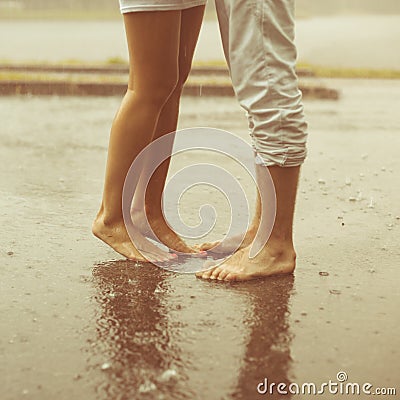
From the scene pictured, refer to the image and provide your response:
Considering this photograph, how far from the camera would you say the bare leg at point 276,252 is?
312 centimetres

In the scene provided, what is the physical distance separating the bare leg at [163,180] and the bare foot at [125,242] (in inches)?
4.0

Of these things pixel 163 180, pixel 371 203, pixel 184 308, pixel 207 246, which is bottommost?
pixel 371 203

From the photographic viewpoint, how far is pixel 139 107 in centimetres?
327

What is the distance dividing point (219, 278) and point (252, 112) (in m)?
0.56

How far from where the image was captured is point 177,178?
4.75 metres

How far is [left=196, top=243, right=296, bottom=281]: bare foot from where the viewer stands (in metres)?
3.15

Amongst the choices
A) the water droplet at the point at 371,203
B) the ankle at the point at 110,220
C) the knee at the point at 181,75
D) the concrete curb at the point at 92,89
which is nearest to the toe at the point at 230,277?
the ankle at the point at 110,220

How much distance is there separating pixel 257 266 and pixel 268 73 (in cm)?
65

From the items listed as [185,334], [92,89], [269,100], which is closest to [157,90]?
[269,100]

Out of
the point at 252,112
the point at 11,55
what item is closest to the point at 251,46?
the point at 252,112

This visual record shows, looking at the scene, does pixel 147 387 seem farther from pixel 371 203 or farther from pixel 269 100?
pixel 371 203

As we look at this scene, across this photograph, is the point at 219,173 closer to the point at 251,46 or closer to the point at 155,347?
the point at 251,46

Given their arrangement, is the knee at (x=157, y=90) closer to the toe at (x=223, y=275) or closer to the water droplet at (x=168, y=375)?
the toe at (x=223, y=275)

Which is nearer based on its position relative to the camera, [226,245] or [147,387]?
[147,387]
